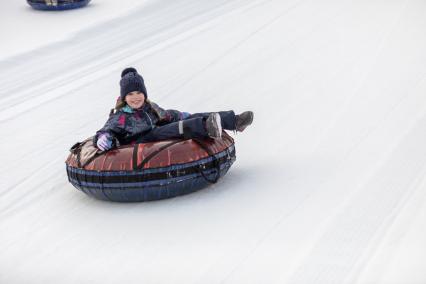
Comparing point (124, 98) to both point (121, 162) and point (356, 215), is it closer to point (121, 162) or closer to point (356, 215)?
point (121, 162)

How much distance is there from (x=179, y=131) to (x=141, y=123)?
0.26 metres

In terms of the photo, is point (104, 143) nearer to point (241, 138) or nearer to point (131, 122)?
point (131, 122)

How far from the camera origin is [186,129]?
479cm

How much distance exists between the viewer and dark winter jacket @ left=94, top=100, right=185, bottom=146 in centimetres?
489

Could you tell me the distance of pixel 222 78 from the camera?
794 centimetres

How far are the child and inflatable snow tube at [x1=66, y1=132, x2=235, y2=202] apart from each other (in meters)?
0.09

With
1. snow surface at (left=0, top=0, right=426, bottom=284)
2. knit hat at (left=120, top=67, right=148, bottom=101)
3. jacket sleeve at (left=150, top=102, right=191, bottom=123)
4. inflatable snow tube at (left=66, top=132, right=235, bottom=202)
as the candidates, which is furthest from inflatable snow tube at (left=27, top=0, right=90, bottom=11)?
inflatable snow tube at (left=66, top=132, right=235, bottom=202)

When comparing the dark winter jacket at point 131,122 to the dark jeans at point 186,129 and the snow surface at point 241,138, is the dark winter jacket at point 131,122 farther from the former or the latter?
the snow surface at point 241,138

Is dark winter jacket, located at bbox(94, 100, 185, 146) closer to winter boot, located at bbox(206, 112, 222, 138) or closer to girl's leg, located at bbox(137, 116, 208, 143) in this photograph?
girl's leg, located at bbox(137, 116, 208, 143)

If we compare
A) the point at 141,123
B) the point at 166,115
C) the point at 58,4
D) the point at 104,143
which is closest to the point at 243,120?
the point at 166,115

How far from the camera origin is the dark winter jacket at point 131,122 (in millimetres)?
4887

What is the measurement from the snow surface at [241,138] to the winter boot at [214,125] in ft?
1.32

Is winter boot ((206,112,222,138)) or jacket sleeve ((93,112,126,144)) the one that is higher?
jacket sleeve ((93,112,126,144))

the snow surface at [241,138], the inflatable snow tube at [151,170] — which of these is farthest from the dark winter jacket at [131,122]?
the snow surface at [241,138]
